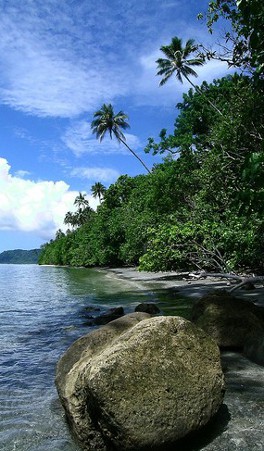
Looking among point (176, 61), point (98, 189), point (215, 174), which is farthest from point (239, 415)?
point (98, 189)

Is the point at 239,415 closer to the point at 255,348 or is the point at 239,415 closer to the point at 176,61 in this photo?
the point at 255,348

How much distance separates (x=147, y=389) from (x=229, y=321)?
448cm

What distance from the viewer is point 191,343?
4.61m

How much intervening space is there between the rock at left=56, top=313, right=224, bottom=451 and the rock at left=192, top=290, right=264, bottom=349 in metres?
3.45

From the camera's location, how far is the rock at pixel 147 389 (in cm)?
394

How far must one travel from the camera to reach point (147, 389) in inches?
161

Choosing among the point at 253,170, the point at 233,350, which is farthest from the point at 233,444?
the point at 233,350

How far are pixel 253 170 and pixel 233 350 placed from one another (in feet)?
17.4

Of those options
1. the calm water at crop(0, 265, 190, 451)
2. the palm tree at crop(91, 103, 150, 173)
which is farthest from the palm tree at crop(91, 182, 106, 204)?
the calm water at crop(0, 265, 190, 451)

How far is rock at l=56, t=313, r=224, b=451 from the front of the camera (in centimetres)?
394

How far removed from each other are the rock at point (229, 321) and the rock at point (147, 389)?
345 cm

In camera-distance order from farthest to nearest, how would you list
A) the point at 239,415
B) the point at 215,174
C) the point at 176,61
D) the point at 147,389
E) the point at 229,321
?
1. the point at 176,61
2. the point at 215,174
3. the point at 229,321
4. the point at 239,415
5. the point at 147,389

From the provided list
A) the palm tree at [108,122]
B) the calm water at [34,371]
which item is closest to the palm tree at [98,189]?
the palm tree at [108,122]

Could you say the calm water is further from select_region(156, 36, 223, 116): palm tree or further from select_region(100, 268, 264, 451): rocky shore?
select_region(156, 36, 223, 116): palm tree
